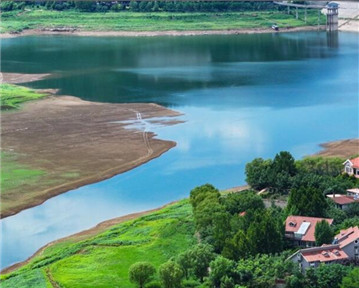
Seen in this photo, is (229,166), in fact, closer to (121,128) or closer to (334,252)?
(121,128)

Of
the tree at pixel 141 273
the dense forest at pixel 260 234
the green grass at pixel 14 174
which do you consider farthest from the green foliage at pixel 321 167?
the green grass at pixel 14 174

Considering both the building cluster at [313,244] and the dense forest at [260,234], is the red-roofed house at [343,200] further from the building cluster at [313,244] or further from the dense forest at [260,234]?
the dense forest at [260,234]

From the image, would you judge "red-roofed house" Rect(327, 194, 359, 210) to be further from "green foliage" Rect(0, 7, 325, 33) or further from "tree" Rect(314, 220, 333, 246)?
"green foliage" Rect(0, 7, 325, 33)

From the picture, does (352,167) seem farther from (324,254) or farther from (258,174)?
(324,254)

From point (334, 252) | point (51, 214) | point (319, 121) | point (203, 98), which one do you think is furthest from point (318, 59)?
point (334, 252)

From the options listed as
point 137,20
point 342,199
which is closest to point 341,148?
point 342,199

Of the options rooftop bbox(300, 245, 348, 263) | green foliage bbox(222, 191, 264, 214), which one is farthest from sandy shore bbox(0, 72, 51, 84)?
rooftop bbox(300, 245, 348, 263)
